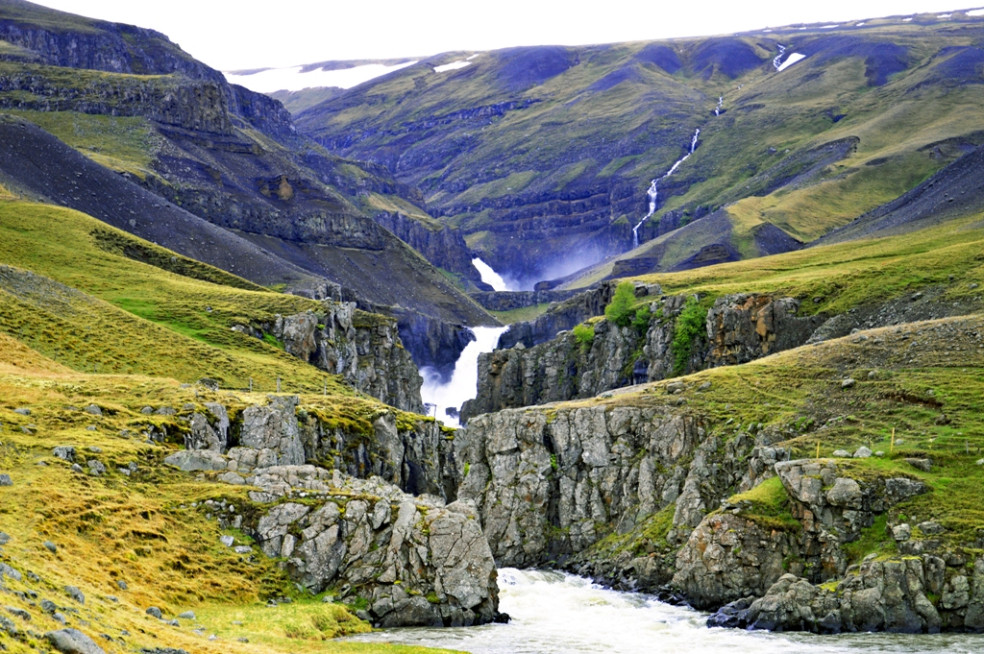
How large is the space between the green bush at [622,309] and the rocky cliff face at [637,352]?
3.89ft

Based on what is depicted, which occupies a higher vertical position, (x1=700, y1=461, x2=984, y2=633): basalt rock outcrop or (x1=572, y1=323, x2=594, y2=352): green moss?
(x1=572, y1=323, x2=594, y2=352): green moss

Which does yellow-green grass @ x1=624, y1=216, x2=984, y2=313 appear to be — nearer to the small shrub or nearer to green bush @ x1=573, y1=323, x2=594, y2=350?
the small shrub

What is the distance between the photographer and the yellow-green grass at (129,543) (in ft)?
125

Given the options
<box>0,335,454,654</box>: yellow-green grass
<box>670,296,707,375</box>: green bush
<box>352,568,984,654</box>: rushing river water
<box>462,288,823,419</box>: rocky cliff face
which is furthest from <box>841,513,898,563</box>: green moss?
<box>670,296,707,375</box>: green bush

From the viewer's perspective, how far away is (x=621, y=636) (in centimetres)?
5619

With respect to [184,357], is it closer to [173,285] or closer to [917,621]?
[173,285]

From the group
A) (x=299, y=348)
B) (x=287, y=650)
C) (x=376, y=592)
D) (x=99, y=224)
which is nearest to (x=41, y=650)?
(x=287, y=650)

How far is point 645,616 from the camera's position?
62719 mm

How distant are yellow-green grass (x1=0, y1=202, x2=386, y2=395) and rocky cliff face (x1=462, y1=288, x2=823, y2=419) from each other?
24.9m

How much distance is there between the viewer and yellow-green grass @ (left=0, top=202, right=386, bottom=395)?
9956 centimetres

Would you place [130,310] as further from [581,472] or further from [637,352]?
[581,472]

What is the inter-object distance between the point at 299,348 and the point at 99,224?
59.9 m

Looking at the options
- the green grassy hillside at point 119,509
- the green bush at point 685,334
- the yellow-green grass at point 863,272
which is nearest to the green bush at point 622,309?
the yellow-green grass at point 863,272

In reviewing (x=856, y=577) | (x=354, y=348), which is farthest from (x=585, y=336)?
(x=856, y=577)
